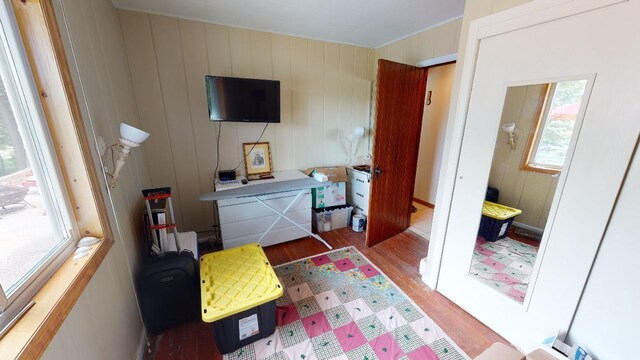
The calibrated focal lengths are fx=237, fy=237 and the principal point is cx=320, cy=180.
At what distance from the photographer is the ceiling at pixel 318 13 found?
79.5 inches

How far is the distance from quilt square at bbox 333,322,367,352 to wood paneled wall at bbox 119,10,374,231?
194 cm

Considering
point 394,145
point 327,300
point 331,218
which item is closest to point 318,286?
point 327,300

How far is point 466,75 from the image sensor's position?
5.17 feet

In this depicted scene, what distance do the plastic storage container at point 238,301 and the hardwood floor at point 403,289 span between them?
0.21 m

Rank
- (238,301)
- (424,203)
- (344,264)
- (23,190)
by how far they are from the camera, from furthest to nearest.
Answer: (424,203)
(344,264)
(238,301)
(23,190)

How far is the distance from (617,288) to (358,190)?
2.33m

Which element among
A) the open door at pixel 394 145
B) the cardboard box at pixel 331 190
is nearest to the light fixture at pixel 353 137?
the cardboard box at pixel 331 190

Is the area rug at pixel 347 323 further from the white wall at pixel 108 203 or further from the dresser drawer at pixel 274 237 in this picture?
the white wall at pixel 108 203

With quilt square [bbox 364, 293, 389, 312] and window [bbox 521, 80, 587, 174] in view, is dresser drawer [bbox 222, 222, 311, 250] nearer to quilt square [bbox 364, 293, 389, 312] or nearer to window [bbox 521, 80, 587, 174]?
quilt square [bbox 364, 293, 389, 312]

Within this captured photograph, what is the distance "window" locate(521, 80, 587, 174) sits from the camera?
3.96 feet

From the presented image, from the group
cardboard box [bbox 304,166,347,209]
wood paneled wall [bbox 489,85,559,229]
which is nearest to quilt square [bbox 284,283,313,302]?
cardboard box [bbox 304,166,347,209]

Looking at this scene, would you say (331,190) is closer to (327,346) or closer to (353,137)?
(353,137)

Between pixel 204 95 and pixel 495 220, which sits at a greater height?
pixel 204 95

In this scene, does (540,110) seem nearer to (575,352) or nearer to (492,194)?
(492,194)
